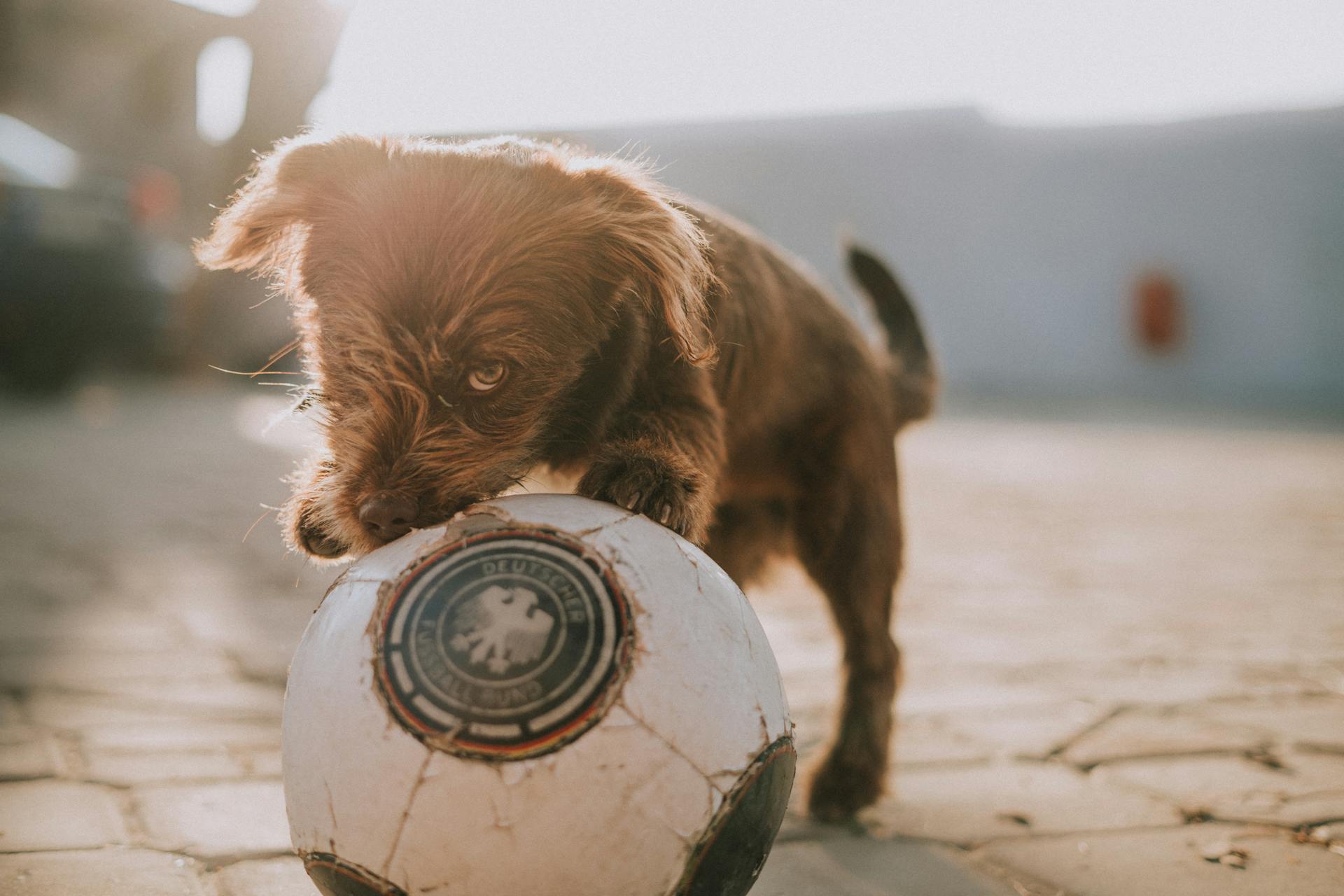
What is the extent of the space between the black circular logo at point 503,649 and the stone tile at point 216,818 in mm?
743

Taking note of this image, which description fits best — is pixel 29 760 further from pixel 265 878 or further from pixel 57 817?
pixel 265 878

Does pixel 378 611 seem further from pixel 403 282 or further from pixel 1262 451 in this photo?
pixel 1262 451

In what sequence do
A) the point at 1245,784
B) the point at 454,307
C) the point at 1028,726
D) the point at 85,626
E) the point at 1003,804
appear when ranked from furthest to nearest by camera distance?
the point at 85,626
the point at 1028,726
the point at 1245,784
the point at 1003,804
the point at 454,307

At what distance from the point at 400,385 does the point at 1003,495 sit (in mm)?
7019

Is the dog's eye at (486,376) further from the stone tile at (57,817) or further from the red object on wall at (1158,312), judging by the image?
the red object on wall at (1158,312)

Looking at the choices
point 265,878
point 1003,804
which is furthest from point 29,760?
point 1003,804

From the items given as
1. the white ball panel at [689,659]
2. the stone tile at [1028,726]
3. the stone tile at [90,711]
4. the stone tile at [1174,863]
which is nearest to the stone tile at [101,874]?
the stone tile at [90,711]

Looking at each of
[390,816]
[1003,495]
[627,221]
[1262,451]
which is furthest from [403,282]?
[1262,451]

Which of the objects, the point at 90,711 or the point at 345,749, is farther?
the point at 90,711

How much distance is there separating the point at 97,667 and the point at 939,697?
259 cm

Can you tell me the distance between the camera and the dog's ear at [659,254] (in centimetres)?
234

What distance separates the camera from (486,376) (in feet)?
7.39

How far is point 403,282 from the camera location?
87.4 inches

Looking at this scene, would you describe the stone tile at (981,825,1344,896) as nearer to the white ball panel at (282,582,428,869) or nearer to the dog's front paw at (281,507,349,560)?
the white ball panel at (282,582,428,869)
